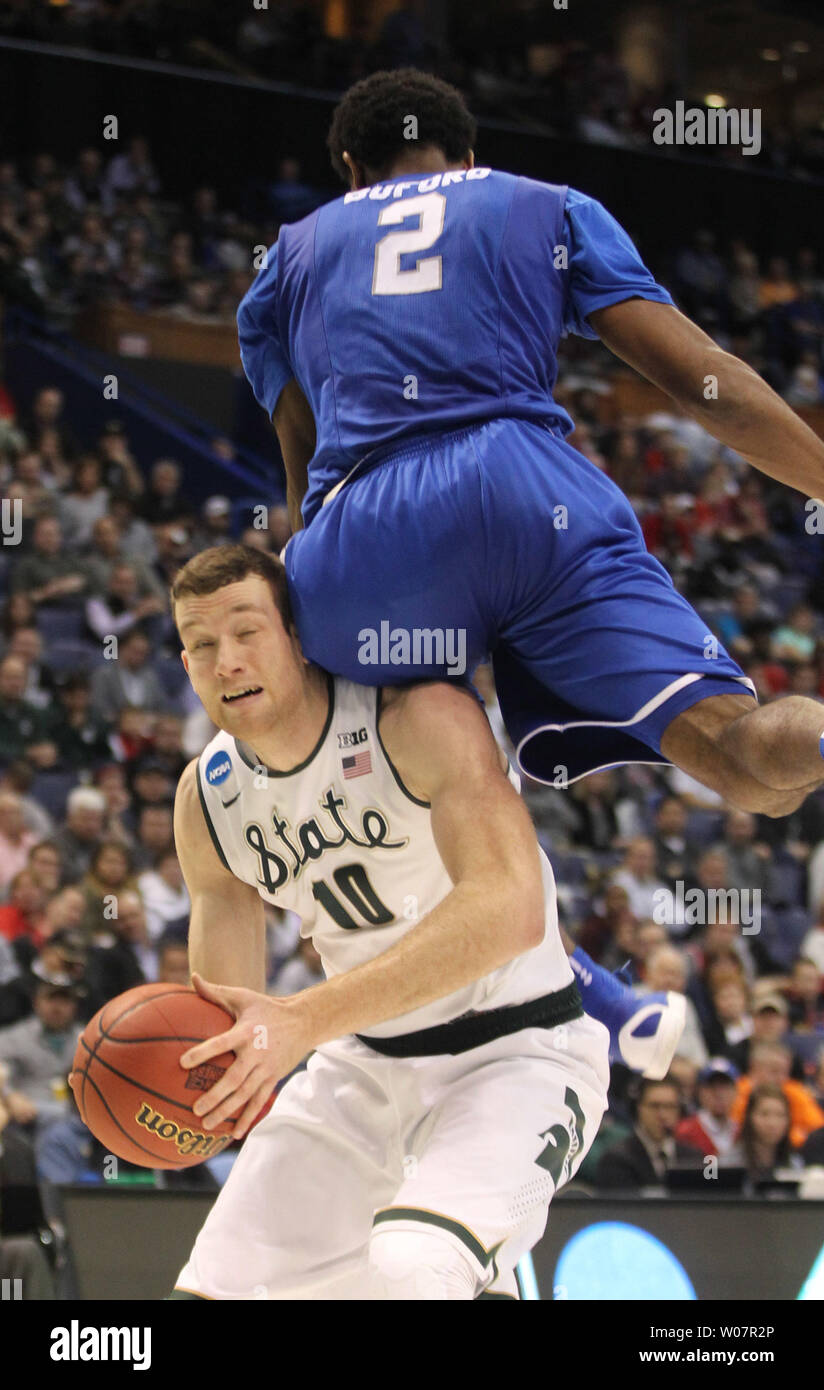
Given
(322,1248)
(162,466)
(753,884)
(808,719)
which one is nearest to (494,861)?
(808,719)

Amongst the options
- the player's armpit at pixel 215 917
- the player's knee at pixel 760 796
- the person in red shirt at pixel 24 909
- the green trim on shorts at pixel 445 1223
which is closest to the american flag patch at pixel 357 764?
the player's armpit at pixel 215 917

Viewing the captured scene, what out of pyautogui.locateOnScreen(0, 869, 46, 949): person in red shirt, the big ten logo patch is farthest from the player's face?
pyautogui.locateOnScreen(0, 869, 46, 949): person in red shirt

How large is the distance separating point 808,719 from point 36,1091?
14.8 ft

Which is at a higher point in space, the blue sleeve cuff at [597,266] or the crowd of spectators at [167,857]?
the blue sleeve cuff at [597,266]

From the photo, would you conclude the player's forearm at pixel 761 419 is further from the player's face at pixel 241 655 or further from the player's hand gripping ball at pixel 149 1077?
the player's hand gripping ball at pixel 149 1077

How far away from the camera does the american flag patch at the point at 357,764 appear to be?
334 centimetres

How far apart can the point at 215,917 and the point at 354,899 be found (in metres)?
0.38

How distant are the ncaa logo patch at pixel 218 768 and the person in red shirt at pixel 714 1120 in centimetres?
444

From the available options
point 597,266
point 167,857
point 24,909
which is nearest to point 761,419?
point 597,266

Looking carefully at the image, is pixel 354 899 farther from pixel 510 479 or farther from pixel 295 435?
pixel 295 435

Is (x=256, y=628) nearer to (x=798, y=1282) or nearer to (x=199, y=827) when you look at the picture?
(x=199, y=827)
